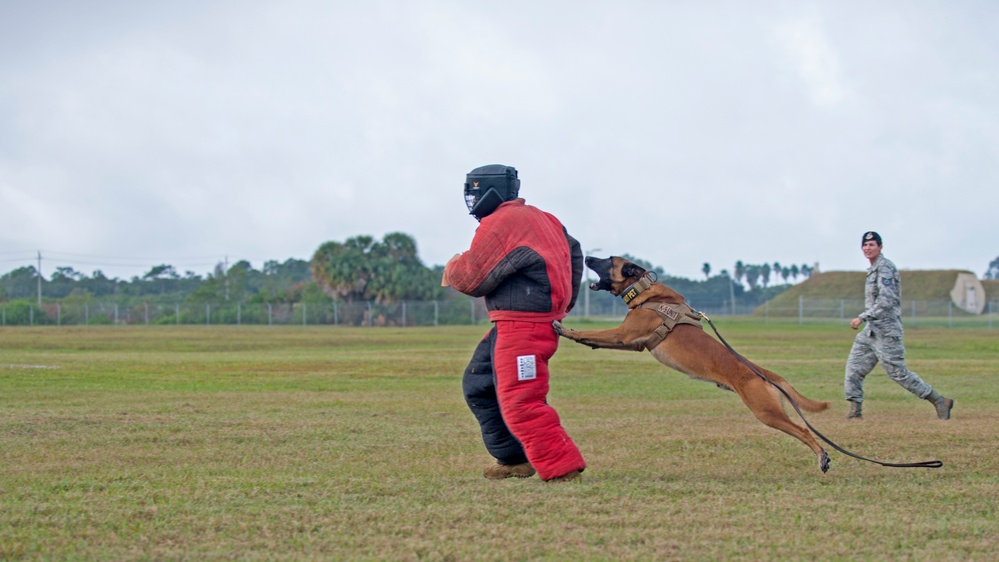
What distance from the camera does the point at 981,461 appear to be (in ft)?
22.1

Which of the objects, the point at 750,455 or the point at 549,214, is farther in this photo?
the point at 750,455

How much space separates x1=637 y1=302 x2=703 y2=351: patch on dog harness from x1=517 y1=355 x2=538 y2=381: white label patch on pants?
1287 mm

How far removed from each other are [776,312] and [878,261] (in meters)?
65.2

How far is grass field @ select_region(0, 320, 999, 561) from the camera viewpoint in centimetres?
415

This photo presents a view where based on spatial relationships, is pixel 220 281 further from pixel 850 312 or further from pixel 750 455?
pixel 750 455

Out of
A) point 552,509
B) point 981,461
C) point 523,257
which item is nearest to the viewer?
point 552,509

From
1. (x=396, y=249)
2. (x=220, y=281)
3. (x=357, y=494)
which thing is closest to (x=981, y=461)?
(x=357, y=494)

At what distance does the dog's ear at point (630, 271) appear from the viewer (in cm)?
702

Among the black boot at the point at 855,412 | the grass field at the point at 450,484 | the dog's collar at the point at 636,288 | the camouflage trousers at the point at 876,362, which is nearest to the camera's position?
the grass field at the point at 450,484

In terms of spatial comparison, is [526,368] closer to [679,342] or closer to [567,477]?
[567,477]

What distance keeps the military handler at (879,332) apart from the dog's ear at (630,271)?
3.57m

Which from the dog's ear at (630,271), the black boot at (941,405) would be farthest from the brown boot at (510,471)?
the black boot at (941,405)

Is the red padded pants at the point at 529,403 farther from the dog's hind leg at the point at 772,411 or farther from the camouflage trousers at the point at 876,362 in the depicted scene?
the camouflage trousers at the point at 876,362

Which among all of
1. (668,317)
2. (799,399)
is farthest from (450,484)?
(799,399)
